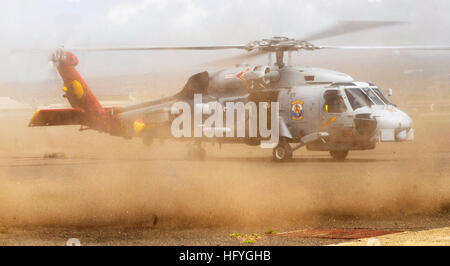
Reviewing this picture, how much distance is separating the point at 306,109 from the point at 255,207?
7.67 metres

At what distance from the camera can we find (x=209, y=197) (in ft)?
47.8

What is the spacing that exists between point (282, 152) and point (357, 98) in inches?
112

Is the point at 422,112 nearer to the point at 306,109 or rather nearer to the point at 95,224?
the point at 306,109

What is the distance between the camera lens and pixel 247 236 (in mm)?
10789

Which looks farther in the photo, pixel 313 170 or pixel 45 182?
pixel 313 170

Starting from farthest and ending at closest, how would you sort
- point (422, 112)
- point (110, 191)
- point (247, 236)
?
point (422, 112) → point (110, 191) → point (247, 236)

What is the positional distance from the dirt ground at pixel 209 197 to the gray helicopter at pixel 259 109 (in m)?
0.88

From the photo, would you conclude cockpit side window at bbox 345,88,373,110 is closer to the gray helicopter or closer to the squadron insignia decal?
the gray helicopter

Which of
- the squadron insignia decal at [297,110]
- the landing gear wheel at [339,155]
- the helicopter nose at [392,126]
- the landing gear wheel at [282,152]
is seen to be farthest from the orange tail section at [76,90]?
the helicopter nose at [392,126]

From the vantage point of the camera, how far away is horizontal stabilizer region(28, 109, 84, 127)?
63.8ft

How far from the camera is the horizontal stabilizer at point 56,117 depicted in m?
19.4
